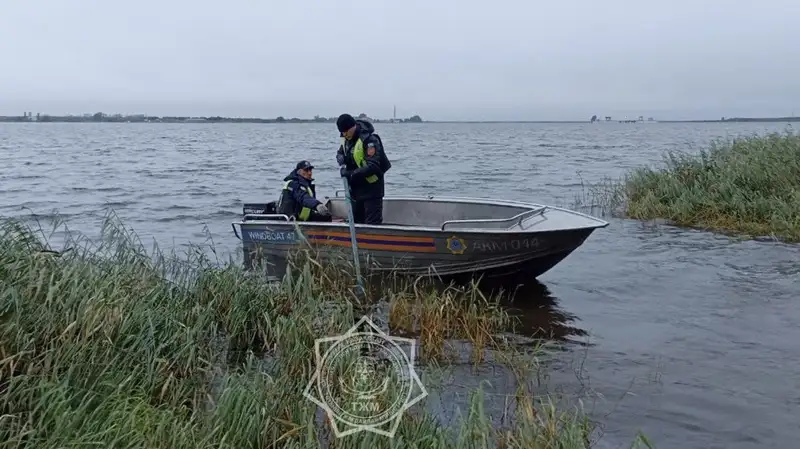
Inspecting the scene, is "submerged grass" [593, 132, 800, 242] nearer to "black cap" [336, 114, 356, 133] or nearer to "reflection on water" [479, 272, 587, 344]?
"reflection on water" [479, 272, 587, 344]

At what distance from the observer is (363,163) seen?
809cm

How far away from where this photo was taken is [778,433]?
4469mm

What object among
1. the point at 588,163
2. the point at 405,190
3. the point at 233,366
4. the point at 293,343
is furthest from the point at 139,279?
the point at 588,163

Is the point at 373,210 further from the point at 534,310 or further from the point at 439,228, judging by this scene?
the point at 534,310

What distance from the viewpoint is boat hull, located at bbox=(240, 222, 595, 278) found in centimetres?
745

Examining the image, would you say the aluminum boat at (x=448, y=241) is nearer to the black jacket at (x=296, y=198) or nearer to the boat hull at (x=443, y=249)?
the boat hull at (x=443, y=249)

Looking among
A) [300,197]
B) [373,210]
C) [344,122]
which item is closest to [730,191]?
[373,210]

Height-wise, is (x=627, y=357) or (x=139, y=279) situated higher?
(x=139, y=279)

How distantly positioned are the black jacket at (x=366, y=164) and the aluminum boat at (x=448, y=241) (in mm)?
575

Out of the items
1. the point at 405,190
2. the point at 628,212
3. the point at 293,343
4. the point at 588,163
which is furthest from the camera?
the point at 588,163

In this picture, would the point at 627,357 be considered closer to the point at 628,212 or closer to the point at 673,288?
the point at 673,288

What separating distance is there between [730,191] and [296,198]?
23.9 ft

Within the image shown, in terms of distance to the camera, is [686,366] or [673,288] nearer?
[686,366]

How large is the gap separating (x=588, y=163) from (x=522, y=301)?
72.3ft
